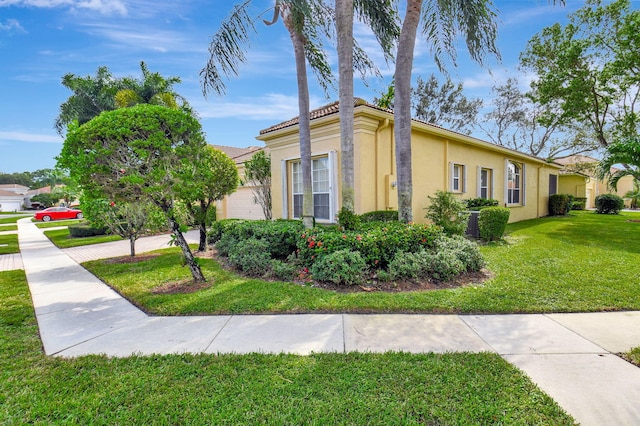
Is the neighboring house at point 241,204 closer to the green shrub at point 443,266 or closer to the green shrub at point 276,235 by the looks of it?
the green shrub at point 276,235

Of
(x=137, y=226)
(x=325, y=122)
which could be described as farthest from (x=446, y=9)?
(x=137, y=226)

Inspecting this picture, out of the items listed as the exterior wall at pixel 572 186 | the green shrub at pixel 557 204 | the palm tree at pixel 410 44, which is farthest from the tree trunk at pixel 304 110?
the exterior wall at pixel 572 186

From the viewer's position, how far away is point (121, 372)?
2859 millimetres

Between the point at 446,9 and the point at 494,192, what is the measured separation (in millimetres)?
9346

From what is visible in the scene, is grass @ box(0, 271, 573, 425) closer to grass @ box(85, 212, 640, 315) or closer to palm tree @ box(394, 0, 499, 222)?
grass @ box(85, 212, 640, 315)

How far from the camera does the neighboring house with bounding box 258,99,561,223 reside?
8648 millimetres

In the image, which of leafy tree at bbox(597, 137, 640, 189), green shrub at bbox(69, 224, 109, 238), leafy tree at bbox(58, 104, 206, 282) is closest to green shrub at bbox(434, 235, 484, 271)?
leafy tree at bbox(58, 104, 206, 282)

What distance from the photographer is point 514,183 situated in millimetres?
15641

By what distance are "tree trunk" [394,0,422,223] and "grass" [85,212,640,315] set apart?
2.37 m

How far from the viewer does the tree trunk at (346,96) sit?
6.48 m

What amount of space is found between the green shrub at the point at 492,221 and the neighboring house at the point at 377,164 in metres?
1.85

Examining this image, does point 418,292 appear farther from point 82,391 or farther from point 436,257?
point 82,391

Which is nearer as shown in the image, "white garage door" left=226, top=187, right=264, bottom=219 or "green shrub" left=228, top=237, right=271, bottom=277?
"green shrub" left=228, top=237, right=271, bottom=277

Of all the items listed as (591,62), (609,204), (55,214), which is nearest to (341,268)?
(591,62)
